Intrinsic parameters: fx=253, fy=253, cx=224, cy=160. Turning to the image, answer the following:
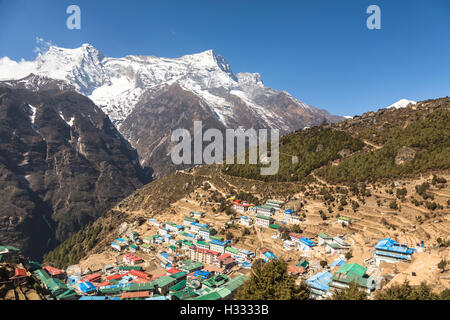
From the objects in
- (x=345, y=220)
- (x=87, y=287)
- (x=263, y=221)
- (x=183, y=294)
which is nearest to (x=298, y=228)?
(x=263, y=221)

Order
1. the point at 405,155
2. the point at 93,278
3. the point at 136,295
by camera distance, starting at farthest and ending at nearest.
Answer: the point at 405,155 → the point at 93,278 → the point at 136,295

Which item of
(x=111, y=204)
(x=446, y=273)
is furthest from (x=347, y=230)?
(x=111, y=204)

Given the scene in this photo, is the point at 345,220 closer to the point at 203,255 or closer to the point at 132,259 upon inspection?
the point at 203,255

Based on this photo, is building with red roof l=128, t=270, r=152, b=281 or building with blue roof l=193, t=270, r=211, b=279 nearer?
building with blue roof l=193, t=270, r=211, b=279

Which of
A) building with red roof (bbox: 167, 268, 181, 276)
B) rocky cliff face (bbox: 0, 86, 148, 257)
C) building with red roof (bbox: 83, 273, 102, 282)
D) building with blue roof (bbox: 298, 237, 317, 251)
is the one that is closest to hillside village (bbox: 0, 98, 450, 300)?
building with blue roof (bbox: 298, 237, 317, 251)

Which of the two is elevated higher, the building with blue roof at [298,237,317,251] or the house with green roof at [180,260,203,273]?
the building with blue roof at [298,237,317,251]

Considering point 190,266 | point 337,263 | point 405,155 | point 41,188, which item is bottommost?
point 190,266

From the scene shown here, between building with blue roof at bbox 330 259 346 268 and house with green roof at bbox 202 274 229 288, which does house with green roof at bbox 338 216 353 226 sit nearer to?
building with blue roof at bbox 330 259 346 268

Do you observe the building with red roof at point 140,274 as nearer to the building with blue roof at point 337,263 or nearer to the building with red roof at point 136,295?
the building with red roof at point 136,295
